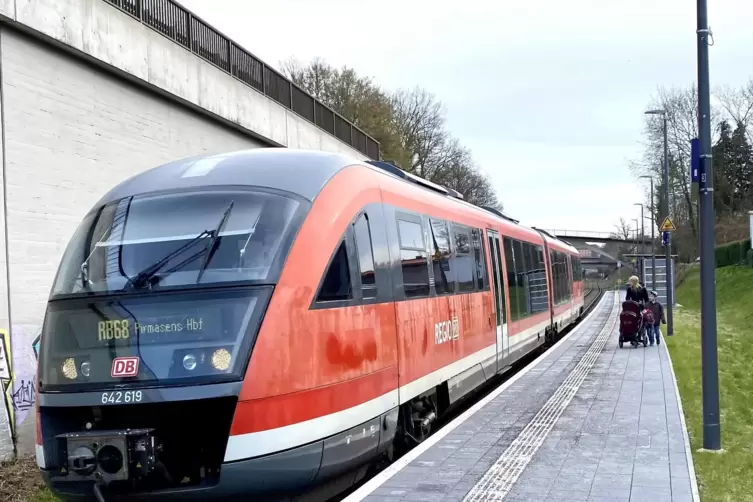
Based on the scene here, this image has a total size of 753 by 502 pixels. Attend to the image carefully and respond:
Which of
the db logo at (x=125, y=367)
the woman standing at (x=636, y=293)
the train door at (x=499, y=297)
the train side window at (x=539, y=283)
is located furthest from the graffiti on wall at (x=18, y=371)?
the woman standing at (x=636, y=293)

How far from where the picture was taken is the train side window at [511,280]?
1475cm

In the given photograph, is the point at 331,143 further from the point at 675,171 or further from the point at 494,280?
the point at 675,171

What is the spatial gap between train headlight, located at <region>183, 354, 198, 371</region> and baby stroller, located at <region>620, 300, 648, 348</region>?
14.9 metres

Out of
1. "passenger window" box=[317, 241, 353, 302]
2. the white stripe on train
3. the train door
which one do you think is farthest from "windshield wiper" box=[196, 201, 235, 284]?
the train door

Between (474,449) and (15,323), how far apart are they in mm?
5965

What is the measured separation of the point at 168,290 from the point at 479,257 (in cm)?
718

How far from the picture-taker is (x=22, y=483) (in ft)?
29.9

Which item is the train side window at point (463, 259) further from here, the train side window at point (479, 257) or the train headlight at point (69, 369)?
the train headlight at point (69, 369)

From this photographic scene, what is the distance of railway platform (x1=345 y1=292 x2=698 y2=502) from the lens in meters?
6.27

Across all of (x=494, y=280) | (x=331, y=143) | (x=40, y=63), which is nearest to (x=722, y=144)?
(x=331, y=143)

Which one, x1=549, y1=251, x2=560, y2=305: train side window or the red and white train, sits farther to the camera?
x1=549, y1=251, x2=560, y2=305: train side window

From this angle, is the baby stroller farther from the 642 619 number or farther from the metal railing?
the 642 619 number

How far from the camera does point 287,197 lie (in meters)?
6.40

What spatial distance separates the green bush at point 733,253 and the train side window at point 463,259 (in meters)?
43.2
